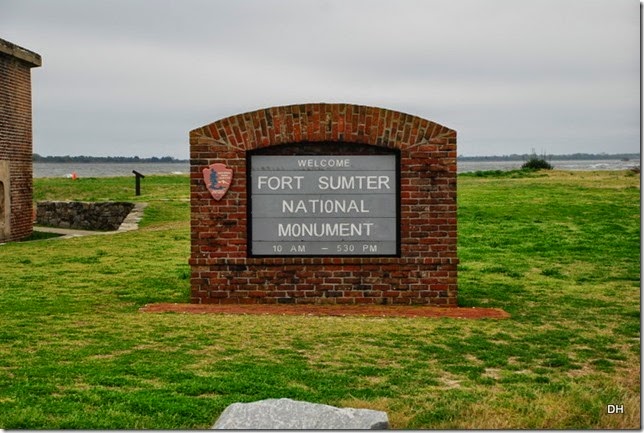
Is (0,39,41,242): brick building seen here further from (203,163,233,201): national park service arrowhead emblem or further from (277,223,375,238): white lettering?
(277,223,375,238): white lettering

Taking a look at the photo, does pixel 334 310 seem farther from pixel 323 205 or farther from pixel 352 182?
pixel 352 182

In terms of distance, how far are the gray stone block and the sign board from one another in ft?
19.4

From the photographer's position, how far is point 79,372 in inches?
269

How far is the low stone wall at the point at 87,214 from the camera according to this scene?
90.8 ft

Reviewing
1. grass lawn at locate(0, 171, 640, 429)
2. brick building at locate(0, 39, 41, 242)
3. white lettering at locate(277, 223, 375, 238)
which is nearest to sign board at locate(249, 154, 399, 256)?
white lettering at locate(277, 223, 375, 238)

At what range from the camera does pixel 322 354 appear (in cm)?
767

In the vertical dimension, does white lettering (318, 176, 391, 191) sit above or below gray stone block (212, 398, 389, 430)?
above

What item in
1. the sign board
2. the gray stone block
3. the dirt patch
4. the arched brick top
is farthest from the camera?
the sign board

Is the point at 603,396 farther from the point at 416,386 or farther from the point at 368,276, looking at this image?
the point at 368,276

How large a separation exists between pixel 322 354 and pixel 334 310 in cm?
264

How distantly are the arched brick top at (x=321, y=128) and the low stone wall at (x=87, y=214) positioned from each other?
17.5m

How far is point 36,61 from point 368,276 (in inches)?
533

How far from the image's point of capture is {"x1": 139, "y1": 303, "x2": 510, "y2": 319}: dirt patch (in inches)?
396

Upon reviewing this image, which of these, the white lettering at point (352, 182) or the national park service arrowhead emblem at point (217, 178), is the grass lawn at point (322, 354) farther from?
the white lettering at point (352, 182)
